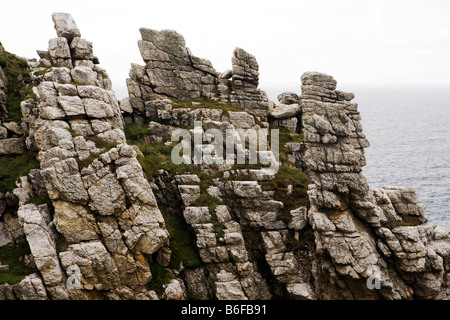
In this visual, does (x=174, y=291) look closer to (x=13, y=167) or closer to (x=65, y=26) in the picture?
(x=13, y=167)

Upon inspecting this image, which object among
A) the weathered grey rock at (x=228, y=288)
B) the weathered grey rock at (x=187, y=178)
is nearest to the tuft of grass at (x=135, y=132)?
the weathered grey rock at (x=187, y=178)

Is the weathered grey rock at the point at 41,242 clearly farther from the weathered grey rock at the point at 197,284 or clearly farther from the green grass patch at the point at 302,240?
the green grass patch at the point at 302,240

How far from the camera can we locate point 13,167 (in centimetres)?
4331

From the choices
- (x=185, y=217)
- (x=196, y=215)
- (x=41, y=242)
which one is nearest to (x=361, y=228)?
(x=196, y=215)

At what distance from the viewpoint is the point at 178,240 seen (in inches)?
1651

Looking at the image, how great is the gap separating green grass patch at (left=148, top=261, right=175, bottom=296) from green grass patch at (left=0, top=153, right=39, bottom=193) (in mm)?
15842

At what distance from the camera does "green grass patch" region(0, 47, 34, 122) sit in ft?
156

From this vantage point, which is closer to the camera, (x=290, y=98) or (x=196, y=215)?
(x=196, y=215)

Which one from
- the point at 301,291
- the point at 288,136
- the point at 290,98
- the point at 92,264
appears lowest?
the point at 301,291

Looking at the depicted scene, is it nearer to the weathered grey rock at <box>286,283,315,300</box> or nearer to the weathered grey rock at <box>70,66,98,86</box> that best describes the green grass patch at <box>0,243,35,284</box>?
the weathered grey rock at <box>70,66,98,86</box>

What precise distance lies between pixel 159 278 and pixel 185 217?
657 centimetres

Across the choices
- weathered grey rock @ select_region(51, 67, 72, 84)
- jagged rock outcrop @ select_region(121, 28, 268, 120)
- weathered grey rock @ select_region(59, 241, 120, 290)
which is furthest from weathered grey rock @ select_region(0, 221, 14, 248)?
jagged rock outcrop @ select_region(121, 28, 268, 120)

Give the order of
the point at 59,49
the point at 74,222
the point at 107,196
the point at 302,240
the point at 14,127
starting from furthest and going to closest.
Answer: the point at 59,49 → the point at 14,127 → the point at 302,240 → the point at 107,196 → the point at 74,222
